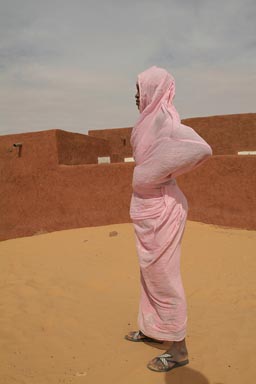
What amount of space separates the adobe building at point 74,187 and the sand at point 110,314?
98 centimetres

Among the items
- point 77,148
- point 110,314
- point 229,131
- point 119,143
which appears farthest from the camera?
point 119,143

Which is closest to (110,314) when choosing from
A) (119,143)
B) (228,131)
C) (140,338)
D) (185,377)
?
(140,338)

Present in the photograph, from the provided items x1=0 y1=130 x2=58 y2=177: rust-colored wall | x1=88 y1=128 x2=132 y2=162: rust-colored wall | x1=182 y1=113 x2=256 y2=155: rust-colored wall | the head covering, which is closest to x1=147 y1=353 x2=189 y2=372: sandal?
the head covering

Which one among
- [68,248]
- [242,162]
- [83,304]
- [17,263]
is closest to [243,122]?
[242,162]

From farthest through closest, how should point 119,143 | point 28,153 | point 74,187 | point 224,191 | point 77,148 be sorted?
1. point 119,143
2. point 77,148
3. point 28,153
4. point 74,187
5. point 224,191

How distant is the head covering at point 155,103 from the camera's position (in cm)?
228

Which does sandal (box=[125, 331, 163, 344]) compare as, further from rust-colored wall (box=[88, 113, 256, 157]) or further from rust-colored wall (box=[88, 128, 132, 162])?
rust-colored wall (box=[88, 128, 132, 162])

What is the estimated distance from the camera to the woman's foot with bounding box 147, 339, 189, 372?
7.58 ft

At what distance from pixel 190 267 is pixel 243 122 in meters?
7.02

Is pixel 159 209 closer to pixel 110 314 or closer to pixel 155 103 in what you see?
pixel 155 103

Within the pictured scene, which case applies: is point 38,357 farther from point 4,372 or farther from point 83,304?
point 83,304

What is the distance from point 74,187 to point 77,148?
172cm

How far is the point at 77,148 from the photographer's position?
10.0 metres

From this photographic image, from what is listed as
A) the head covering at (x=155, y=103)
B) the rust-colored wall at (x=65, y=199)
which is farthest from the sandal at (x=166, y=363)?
the rust-colored wall at (x=65, y=199)
